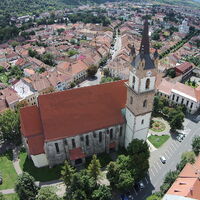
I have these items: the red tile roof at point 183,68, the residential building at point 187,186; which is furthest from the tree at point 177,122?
the red tile roof at point 183,68

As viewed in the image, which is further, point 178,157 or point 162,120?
point 162,120

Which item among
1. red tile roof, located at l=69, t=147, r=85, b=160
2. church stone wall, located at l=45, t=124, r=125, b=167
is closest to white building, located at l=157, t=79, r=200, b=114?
church stone wall, located at l=45, t=124, r=125, b=167

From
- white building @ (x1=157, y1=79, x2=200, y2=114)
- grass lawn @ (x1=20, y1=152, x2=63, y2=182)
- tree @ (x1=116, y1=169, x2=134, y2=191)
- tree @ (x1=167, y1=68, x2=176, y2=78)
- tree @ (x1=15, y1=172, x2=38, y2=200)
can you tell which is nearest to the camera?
tree @ (x1=15, y1=172, x2=38, y2=200)

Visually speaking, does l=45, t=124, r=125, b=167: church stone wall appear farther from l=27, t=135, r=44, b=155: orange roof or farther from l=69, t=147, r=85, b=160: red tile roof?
l=27, t=135, r=44, b=155: orange roof

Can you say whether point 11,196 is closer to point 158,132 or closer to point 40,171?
point 40,171

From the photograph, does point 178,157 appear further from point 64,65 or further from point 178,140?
point 64,65

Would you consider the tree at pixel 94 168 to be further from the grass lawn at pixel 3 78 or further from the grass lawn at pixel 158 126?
the grass lawn at pixel 3 78

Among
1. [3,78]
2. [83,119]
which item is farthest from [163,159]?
[3,78]

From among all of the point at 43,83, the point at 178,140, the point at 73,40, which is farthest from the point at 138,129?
the point at 73,40

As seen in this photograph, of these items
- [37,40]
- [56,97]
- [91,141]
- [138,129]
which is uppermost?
[56,97]
